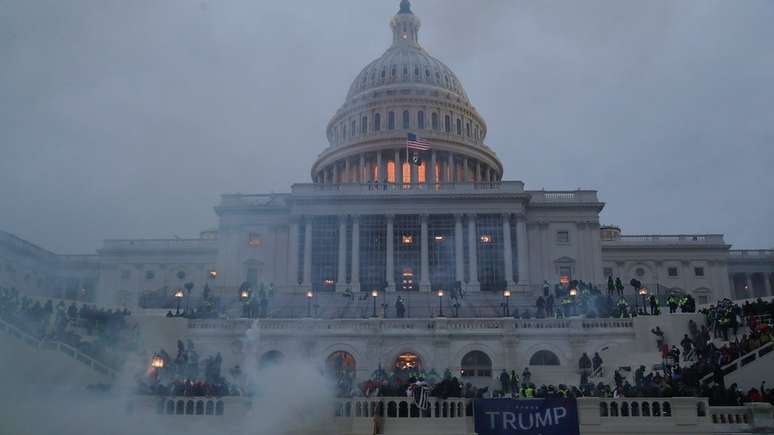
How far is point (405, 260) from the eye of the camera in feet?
226

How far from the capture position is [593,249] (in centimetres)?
7194

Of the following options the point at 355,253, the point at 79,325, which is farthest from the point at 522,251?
the point at 79,325

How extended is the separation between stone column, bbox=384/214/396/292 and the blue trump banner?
41.3 meters

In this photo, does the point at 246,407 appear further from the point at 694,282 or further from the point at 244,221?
the point at 694,282

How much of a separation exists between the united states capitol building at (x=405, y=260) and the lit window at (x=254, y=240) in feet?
0.36

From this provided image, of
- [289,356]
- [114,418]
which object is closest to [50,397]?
[114,418]

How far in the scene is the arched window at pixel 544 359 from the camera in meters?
42.4

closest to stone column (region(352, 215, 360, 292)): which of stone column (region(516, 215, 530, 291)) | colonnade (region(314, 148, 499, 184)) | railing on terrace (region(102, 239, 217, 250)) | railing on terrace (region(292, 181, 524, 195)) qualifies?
railing on terrace (region(292, 181, 524, 195))

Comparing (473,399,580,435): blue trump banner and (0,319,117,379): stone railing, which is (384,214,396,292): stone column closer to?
(0,319,117,379): stone railing

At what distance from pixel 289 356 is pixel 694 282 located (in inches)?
2510

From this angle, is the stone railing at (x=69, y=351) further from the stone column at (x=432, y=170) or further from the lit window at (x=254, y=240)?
the stone column at (x=432, y=170)

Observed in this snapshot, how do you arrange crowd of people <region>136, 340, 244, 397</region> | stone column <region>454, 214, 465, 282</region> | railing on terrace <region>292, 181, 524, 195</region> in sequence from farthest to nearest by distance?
railing on terrace <region>292, 181, 524, 195</region> < stone column <region>454, 214, 465, 282</region> < crowd of people <region>136, 340, 244, 397</region>

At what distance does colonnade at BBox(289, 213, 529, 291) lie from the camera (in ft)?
221

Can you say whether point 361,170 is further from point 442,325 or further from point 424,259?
point 442,325
